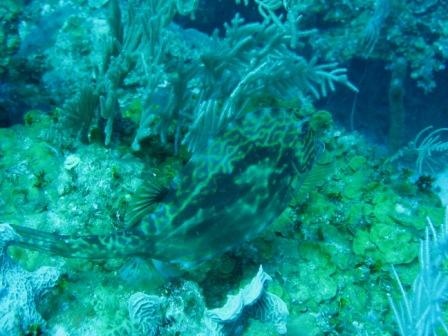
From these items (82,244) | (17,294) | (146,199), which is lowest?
(17,294)

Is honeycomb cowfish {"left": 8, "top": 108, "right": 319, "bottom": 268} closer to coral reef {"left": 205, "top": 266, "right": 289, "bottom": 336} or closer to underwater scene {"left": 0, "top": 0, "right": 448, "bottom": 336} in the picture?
underwater scene {"left": 0, "top": 0, "right": 448, "bottom": 336}

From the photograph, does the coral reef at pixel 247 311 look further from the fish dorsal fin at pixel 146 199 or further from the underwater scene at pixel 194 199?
the fish dorsal fin at pixel 146 199

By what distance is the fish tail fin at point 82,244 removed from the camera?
2.46m

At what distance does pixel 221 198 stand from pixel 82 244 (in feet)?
3.09

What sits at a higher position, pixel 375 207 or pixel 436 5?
pixel 436 5

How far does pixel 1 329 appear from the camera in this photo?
93.1 inches

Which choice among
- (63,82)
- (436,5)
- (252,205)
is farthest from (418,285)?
(436,5)

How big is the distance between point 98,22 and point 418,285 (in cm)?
558

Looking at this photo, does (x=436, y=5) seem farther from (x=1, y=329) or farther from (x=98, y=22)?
(x=1, y=329)

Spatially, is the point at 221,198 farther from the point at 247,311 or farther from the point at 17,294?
the point at 17,294

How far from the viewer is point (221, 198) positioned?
9.27 ft

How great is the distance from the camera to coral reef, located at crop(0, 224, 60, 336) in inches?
95.0

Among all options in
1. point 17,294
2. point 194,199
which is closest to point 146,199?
point 194,199

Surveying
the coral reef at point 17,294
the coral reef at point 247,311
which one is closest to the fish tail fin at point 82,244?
the coral reef at point 17,294
